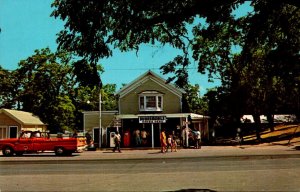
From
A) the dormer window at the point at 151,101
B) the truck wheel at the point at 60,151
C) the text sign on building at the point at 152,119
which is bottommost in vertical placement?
the truck wheel at the point at 60,151

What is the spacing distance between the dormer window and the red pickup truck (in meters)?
14.5

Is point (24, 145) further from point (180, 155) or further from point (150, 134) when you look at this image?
point (150, 134)

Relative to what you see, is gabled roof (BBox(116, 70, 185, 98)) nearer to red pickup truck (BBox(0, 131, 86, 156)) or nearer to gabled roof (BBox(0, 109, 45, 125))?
gabled roof (BBox(0, 109, 45, 125))

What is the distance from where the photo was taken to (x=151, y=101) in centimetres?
4684

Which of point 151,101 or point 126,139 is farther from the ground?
point 151,101

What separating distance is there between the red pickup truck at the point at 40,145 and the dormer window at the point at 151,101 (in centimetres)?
1453

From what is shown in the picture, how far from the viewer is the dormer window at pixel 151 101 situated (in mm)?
46594

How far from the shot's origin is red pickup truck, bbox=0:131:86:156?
32.2 m

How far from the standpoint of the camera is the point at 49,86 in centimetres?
6097

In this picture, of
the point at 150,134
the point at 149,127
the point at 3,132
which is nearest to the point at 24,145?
the point at 3,132

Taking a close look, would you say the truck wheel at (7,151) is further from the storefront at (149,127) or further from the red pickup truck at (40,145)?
the storefront at (149,127)

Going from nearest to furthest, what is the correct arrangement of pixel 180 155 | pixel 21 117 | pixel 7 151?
pixel 180 155 → pixel 7 151 → pixel 21 117

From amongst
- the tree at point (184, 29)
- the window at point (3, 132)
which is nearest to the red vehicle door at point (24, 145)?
the window at point (3, 132)

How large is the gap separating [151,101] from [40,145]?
16.6 metres
